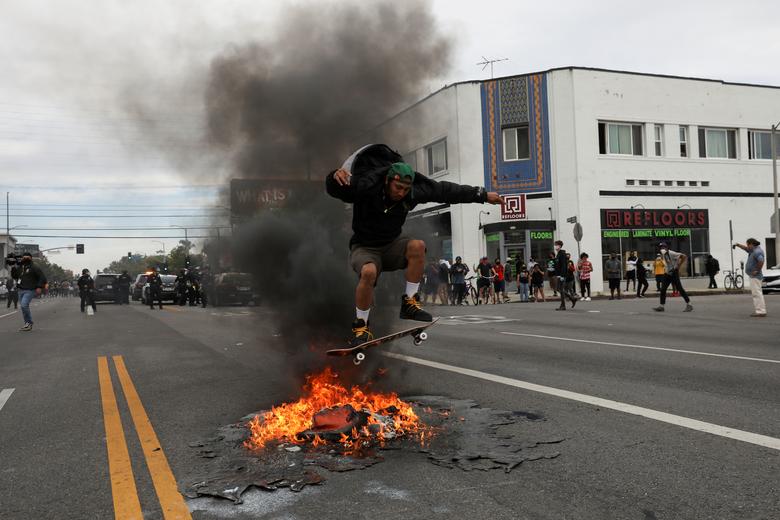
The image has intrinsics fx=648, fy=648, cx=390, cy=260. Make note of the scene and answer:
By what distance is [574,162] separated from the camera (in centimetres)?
2739

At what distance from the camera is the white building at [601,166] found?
89.9 ft

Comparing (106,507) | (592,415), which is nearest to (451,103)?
(592,415)

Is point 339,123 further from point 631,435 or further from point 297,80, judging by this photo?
point 631,435

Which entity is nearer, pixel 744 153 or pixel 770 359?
pixel 770 359

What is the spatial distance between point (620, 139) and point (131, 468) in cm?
2830

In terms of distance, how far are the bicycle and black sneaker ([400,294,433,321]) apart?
24869mm

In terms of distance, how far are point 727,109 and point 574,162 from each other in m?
9.26

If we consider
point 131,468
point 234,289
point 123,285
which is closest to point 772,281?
point 234,289

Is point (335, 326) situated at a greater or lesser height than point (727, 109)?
lesser

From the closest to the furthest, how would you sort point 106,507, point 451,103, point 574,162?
point 106,507 → point 451,103 → point 574,162

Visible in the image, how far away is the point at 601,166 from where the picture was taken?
28.0 metres

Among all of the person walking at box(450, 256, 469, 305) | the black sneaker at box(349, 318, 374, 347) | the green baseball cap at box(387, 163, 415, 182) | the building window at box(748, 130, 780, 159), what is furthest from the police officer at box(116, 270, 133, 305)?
the building window at box(748, 130, 780, 159)

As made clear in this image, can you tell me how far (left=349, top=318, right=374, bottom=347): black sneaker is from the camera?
509 cm

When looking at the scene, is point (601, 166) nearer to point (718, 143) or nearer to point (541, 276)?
point (718, 143)
